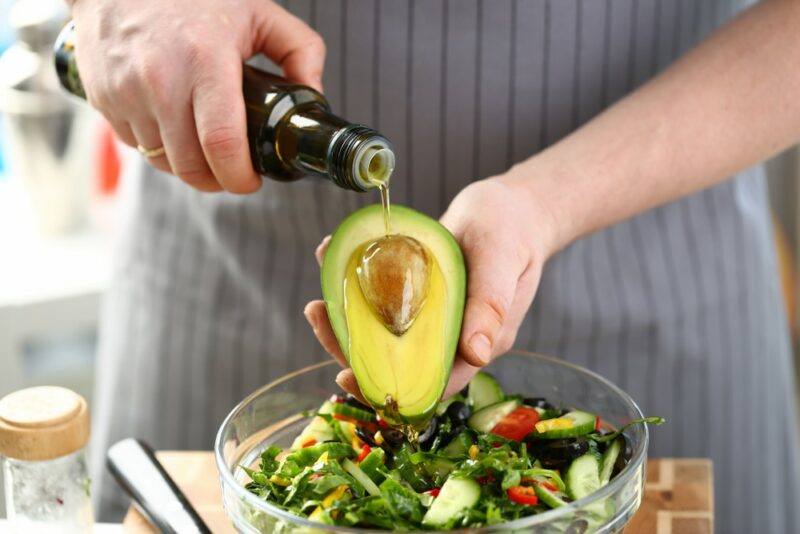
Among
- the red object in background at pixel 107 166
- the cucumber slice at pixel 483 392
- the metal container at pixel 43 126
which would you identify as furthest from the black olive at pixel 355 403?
the red object in background at pixel 107 166

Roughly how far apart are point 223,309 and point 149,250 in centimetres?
14

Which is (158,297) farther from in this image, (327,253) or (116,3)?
(327,253)

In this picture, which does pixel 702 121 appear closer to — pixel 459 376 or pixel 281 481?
pixel 459 376

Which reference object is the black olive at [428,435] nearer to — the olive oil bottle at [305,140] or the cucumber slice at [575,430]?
the cucumber slice at [575,430]

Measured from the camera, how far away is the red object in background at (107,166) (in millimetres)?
2613

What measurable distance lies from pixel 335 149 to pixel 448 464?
290 mm

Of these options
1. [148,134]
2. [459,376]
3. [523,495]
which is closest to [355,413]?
[459,376]

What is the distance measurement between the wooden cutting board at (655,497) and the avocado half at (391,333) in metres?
0.25

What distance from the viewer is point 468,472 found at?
931mm

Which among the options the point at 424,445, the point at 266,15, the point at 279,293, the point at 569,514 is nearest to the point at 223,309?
the point at 279,293

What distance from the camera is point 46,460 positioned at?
3.22ft

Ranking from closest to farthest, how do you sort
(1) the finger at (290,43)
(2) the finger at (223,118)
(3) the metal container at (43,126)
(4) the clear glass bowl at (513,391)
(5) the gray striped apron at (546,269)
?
(4) the clear glass bowl at (513,391), (2) the finger at (223,118), (1) the finger at (290,43), (5) the gray striped apron at (546,269), (3) the metal container at (43,126)

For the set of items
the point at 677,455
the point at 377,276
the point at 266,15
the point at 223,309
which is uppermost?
the point at 266,15

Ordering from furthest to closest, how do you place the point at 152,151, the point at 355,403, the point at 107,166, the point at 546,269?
the point at 107,166, the point at 546,269, the point at 152,151, the point at 355,403
